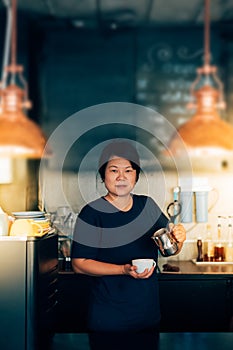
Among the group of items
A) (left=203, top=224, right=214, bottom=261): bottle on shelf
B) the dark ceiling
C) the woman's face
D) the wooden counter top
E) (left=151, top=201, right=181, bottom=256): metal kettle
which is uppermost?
the dark ceiling

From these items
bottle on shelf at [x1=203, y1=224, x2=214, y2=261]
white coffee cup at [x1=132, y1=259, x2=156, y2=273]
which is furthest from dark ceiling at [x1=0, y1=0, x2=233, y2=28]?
white coffee cup at [x1=132, y1=259, x2=156, y2=273]

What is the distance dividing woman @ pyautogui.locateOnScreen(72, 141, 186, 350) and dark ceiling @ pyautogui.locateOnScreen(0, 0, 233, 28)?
1.40 meters

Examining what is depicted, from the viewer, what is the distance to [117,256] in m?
2.42

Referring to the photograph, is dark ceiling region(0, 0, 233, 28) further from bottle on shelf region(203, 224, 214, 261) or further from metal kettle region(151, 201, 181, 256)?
metal kettle region(151, 201, 181, 256)

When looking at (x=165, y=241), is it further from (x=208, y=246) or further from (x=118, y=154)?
(x=208, y=246)

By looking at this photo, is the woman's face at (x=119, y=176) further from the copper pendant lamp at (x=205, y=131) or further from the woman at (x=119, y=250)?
the copper pendant lamp at (x=205, y=131)

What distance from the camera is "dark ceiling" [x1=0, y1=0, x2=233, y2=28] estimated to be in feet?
11.6

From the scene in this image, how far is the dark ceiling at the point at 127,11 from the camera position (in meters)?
3.55

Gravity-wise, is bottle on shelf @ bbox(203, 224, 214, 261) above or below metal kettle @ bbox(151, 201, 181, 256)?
below

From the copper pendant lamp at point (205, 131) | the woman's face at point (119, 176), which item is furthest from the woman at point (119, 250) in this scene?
the copper pendant lamp at point (205, 131)

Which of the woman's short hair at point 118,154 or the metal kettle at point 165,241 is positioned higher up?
the woman's short hair at point 118,154

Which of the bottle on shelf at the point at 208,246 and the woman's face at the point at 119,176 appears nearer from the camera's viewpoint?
the woman's face at the point at 119,176

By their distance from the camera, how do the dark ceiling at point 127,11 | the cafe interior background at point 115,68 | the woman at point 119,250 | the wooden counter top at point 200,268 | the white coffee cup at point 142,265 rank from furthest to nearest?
the cafe interior background at point 115,68, the wooden counter top at point 200,268, the dark ceiling at point 127,11, the woman at point 119,250, the white coffee cup at point 142,265

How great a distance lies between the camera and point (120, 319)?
2.32 meters
